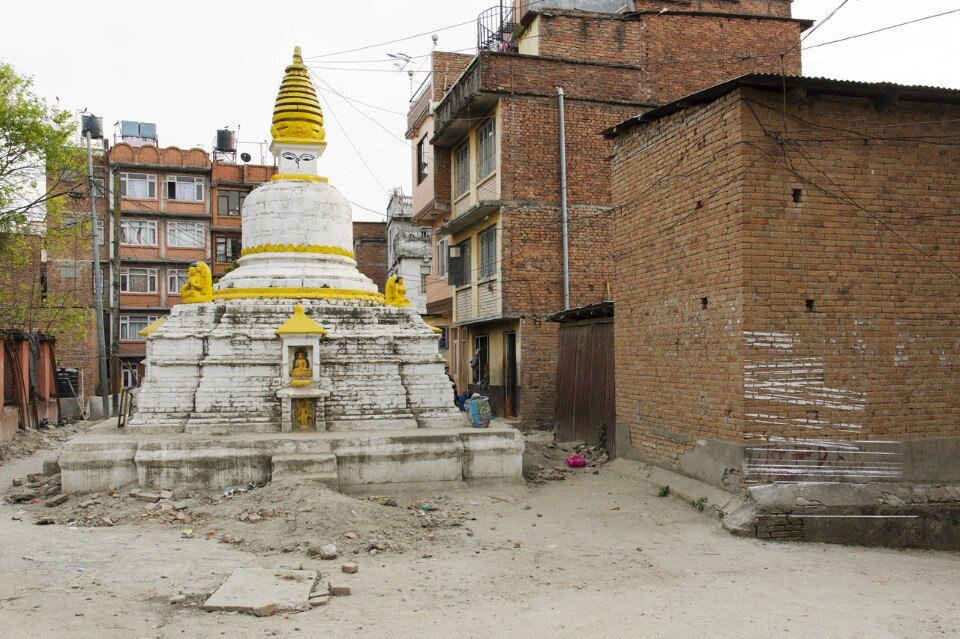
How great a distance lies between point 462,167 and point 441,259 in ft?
18.5

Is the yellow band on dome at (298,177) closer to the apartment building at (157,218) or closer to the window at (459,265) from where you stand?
the window at (459,265)

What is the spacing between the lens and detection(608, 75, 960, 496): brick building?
34.0 ft

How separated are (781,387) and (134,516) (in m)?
8.85

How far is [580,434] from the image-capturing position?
16.5 meters

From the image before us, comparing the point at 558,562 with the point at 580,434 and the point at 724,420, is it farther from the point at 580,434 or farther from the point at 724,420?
the point at 580,434

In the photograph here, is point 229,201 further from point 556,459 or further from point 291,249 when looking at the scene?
point 556,459

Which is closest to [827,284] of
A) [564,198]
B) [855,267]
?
[855,267]

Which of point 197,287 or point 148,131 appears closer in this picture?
point 197,287

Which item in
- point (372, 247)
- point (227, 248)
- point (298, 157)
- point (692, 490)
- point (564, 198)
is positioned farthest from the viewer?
point (372, 247)

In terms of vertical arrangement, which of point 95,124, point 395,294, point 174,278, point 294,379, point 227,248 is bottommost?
point 294,379

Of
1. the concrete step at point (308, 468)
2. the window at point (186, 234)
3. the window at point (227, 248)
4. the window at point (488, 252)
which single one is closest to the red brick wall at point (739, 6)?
the window at point (488, 252)

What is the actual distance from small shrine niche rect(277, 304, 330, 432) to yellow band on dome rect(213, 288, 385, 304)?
0.99 meters

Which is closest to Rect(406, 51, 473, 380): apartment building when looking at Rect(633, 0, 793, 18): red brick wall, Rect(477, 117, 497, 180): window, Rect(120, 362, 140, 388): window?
Rect(477, 117, 497, 180): window

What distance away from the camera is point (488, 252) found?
23500 mm
